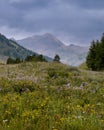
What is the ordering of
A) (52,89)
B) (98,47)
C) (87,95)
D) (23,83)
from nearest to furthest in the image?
1. (87,95)
2. (52,89)
3. (23,83)
4. (98,47)

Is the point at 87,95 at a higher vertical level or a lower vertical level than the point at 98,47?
lower

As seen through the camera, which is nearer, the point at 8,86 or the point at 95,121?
the point at 95,121

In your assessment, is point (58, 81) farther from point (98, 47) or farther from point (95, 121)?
point (98, 47)

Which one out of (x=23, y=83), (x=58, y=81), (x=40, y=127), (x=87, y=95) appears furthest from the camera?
(x=58, y=81)

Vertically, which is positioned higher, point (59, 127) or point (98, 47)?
point (98, 47)

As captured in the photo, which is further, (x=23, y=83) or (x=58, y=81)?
(x=58, y=81)

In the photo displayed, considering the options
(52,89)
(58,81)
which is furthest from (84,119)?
(58,81)

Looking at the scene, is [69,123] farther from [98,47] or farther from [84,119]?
[98,47]

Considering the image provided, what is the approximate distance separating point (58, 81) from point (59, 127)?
1302 centimetres

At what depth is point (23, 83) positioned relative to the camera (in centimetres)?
1748

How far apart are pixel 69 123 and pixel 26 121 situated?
3.19ft

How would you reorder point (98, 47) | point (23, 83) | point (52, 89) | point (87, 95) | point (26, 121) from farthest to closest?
point (98, 47) < point (23, 83) < point (52, 89) < point (87, 95) < point (26, 121)

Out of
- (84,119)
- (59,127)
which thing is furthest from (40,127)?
(84,119)

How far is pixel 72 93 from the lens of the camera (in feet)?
50.5
